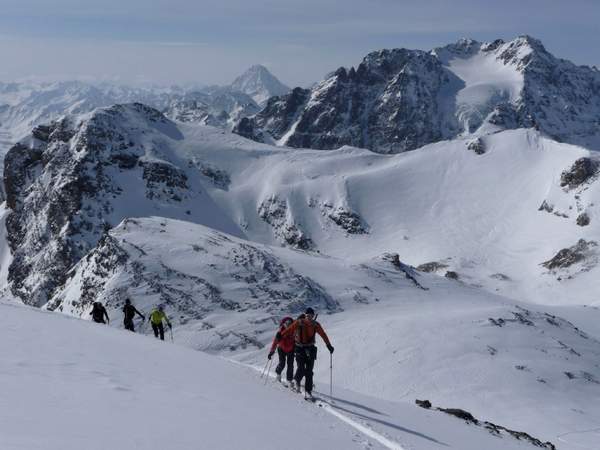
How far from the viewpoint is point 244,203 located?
5118 inches

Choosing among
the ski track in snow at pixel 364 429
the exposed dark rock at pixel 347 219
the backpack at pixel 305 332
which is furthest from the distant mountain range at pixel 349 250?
the backpack at pixel 305 332

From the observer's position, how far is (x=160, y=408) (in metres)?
10.9

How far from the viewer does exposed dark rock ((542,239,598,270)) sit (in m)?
94.4

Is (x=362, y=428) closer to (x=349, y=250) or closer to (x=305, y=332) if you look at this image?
(x=305, y=332)

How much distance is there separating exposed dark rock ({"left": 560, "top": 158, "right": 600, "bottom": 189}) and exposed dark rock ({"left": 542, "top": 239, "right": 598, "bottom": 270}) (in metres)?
20.7

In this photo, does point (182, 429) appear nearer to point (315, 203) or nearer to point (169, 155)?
point (315, 203)

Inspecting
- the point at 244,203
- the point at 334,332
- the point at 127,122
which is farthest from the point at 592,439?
the point at 127,122

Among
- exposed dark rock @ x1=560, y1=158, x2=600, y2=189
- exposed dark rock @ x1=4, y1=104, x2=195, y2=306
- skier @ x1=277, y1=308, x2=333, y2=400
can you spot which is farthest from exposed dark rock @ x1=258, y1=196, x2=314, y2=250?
skier @ x1=277, y1=308, x2=333, y2=400

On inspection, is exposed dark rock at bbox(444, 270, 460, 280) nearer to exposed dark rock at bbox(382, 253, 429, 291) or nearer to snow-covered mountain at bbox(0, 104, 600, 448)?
snow-covered mountain at bbox(0, 104, 600, 448)

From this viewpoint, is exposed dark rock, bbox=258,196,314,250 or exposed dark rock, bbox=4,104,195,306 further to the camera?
exposed dark rock, bbox=258,196,314,250

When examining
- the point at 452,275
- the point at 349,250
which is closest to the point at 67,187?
the point at 349,250

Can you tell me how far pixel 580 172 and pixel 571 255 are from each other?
1026 inches

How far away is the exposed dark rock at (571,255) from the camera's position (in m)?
94.4

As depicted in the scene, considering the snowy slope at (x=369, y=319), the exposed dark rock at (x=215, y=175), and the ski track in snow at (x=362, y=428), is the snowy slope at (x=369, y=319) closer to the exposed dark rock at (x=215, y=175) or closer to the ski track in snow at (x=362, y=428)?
the ski track in snow at (x=362, y=428)
